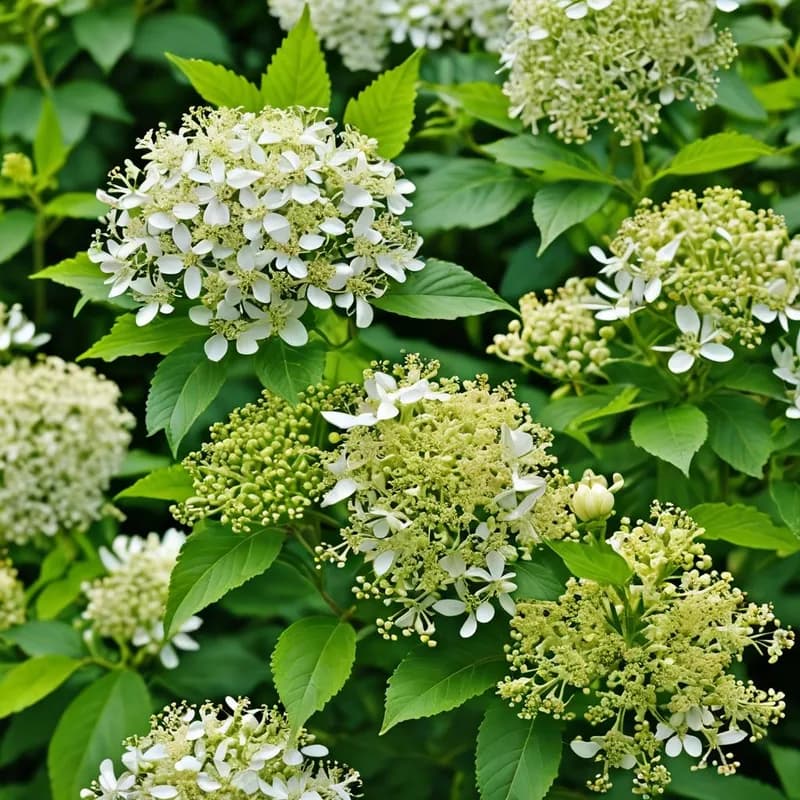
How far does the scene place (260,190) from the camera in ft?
7.62

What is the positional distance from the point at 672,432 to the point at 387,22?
65.9 inches

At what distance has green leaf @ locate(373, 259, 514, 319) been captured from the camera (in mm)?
2463

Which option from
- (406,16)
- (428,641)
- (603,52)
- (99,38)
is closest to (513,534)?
(428,641)

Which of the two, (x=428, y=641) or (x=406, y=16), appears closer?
(x=428, y=641)

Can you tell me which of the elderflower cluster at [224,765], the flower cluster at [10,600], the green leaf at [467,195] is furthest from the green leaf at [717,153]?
the flower cluster at [10,600]

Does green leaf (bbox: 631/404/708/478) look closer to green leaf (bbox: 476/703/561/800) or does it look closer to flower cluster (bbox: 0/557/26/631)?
green leaf (bbox: 476/703/561/800)

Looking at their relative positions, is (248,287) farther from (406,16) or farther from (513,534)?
(406,16)

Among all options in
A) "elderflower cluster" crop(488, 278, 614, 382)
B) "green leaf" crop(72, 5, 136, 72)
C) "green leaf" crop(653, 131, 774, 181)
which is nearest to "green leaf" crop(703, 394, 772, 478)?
"elderflower cluster" crop(488, 278, 614, 382)

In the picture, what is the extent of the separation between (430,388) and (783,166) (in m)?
1.47

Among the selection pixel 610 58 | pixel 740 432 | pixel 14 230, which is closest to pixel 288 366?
pixel 740 432

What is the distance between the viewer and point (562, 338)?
9.24 feet

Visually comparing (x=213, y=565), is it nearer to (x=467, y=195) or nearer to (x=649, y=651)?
(x=649, y=651)

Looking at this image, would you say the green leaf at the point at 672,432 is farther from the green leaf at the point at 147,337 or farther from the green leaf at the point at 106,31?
the green leaf at the point at 106,31

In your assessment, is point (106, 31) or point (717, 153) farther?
point (106, 31)
